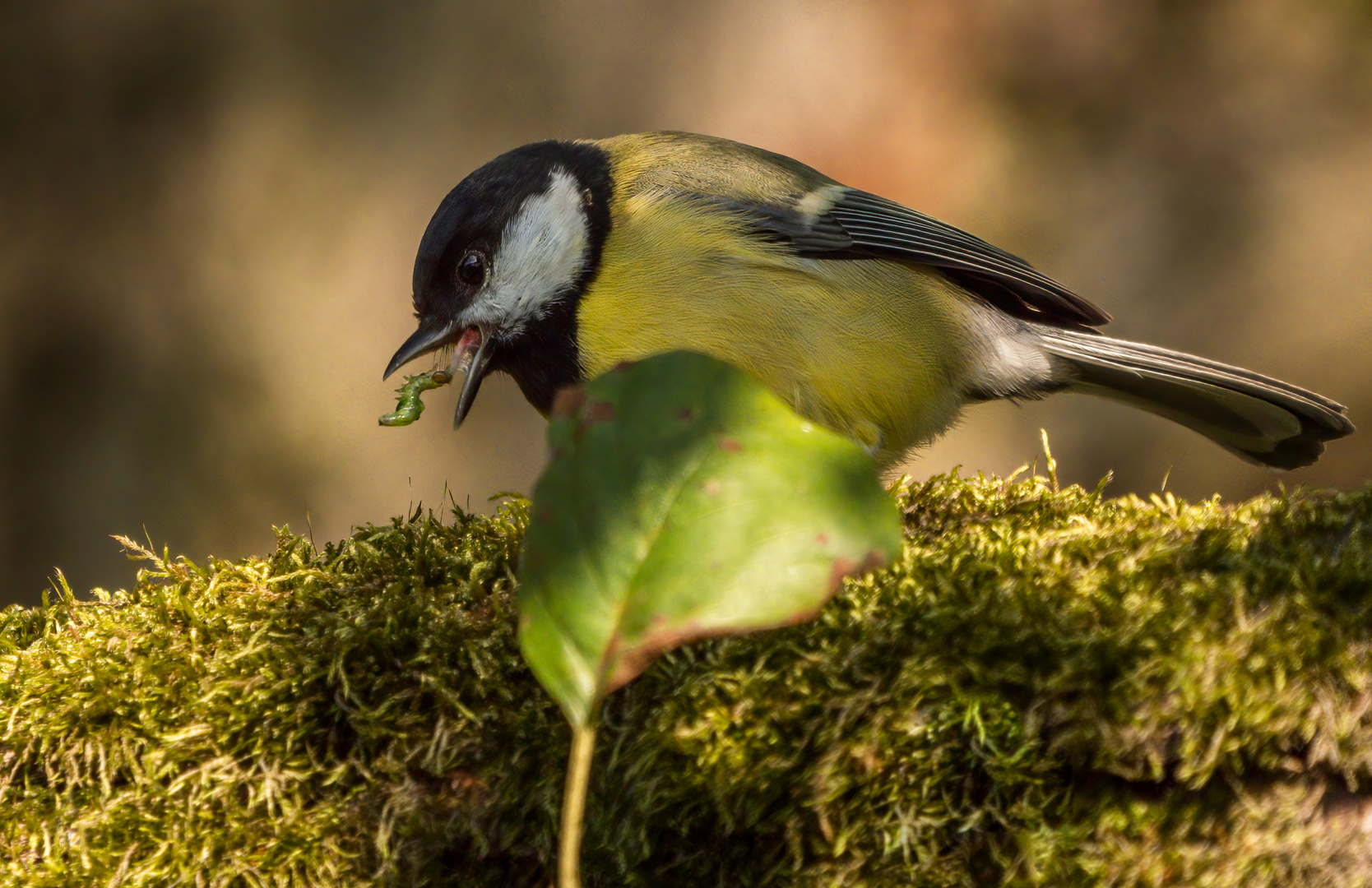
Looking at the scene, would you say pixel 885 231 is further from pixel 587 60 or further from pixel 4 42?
pixel 4 42

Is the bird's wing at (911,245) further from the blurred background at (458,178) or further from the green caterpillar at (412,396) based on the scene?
the blurred background at (458,178)

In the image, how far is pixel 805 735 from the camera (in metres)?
1.03

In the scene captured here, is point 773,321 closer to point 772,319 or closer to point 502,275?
point 772,319

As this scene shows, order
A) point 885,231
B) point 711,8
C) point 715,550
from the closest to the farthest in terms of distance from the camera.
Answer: point 715,550, point 885,231, point 711,8

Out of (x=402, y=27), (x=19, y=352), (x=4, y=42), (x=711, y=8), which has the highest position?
(x=4, y=42)

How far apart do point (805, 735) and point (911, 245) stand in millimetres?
1524

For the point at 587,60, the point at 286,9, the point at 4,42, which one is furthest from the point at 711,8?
the point at 4,42

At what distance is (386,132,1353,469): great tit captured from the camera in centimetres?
195

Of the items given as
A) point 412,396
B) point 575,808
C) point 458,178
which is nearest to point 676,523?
point 575,808

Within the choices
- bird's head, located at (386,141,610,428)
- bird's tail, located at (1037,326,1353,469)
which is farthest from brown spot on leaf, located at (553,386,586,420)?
bird's tail, located at (1037,326,1353,469)

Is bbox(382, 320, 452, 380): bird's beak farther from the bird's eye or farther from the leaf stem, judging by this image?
the leaf stem

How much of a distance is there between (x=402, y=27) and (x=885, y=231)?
11.1ft

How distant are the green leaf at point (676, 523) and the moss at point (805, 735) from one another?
296mm

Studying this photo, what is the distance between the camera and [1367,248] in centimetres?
402
